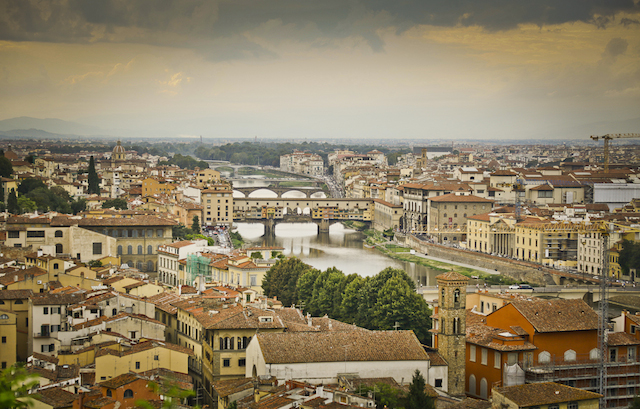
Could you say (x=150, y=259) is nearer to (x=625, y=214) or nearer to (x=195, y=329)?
(x=195, y=329)

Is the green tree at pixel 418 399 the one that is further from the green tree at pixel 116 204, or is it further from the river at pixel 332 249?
the green tree at pixel 116 204

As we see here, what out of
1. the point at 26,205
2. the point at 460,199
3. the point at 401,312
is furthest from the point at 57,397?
the point at 460,199

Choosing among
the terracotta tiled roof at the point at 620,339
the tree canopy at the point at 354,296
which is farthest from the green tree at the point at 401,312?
the terracotta tiled roof at the point at 620,339

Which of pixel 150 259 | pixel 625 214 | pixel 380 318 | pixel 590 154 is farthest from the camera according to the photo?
pixel 590 154

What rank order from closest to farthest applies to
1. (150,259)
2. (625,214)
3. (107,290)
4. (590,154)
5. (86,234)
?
(107,290), (86,234), (150,259), (625,214), (590,154)

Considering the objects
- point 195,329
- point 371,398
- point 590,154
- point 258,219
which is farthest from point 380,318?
point 590,154

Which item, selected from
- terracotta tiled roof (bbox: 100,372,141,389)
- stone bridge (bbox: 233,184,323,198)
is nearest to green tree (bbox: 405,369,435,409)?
terracotta tiled roof (bbox: 100,372,141,389)

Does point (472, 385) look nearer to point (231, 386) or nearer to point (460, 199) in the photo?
point (231, 386)
